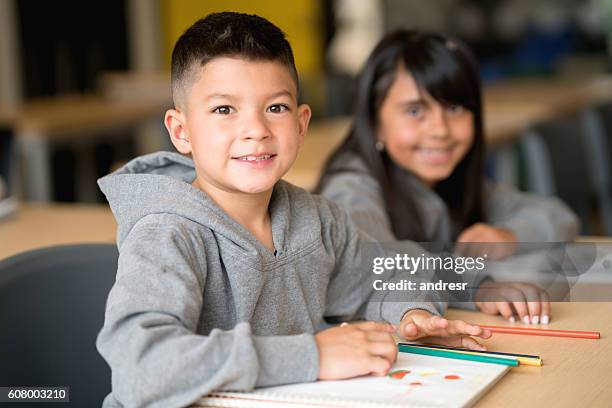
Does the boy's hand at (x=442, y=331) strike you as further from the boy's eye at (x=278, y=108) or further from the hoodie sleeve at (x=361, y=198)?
the hoodie sleeve at (x=361, y=198)

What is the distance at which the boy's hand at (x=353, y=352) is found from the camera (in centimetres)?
107

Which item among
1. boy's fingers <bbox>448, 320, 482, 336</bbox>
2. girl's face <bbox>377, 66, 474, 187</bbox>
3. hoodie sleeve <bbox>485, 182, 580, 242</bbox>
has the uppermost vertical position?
girl's face <bbox>377, 66, 474, 187</bbox>

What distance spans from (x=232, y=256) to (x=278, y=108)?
20 centimetres

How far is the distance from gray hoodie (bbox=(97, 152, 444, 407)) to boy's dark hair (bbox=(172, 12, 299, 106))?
14 centimetres

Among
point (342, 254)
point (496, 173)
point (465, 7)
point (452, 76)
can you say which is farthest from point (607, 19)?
point (342, 254)

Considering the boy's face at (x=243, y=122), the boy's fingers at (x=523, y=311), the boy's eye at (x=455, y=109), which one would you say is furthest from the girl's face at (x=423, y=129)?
the boy's face at (x=243, y=122)

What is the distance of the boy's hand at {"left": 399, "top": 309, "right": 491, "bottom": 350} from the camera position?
119cm

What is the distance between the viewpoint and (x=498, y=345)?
1.24 m

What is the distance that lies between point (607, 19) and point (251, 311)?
7.41m

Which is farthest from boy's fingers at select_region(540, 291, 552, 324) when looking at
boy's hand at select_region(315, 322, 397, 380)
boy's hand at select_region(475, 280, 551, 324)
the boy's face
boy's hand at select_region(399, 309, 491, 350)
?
the boy's face

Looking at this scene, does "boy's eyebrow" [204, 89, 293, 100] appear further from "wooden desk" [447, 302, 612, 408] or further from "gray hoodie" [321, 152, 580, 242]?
"gray hoodie" [321, 152, 580, 242]

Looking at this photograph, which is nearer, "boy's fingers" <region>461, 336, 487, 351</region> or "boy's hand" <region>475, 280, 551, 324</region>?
"boy's fingers" <region>461, 336, 487, 351</region>

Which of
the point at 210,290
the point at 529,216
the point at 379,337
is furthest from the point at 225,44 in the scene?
the point at 529,216

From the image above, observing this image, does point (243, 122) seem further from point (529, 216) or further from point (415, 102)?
point (529, 216)
